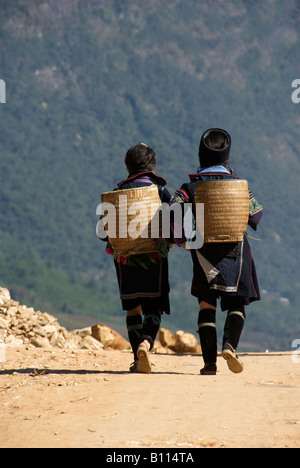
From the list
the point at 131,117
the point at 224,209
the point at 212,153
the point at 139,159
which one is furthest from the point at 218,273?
the point at 131,117

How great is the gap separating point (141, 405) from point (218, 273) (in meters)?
1.52

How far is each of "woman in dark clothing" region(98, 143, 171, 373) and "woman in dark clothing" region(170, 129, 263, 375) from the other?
0.31m

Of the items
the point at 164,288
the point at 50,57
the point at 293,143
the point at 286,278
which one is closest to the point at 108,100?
the point at 50,57

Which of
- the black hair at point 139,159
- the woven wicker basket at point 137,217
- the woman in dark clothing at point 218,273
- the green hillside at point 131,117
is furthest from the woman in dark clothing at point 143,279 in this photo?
the green hillside at point 131,117

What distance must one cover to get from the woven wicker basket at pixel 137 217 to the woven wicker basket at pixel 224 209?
442 millimetres

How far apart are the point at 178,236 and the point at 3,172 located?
5244 inches

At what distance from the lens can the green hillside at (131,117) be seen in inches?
4953

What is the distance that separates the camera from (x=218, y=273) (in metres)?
6.06

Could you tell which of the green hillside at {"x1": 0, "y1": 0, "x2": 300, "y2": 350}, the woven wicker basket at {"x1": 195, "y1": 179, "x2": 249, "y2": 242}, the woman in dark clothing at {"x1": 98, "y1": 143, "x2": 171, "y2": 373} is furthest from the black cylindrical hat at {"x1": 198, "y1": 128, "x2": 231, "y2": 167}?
the green hillside at {"x1": 0, "y1": 0, "x2": 300, "y2": 350}

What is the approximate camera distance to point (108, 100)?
6693 inches

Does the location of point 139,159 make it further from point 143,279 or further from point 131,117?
point 131,117

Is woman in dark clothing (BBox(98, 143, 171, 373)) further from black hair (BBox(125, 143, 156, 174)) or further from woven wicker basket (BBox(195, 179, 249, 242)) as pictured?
woven wicker basket (BBox(195, 179, 249, 242))

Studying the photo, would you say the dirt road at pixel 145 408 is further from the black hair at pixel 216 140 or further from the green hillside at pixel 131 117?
the green hillside at pixel 131 117

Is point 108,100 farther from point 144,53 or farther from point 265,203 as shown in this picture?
point 265,203
